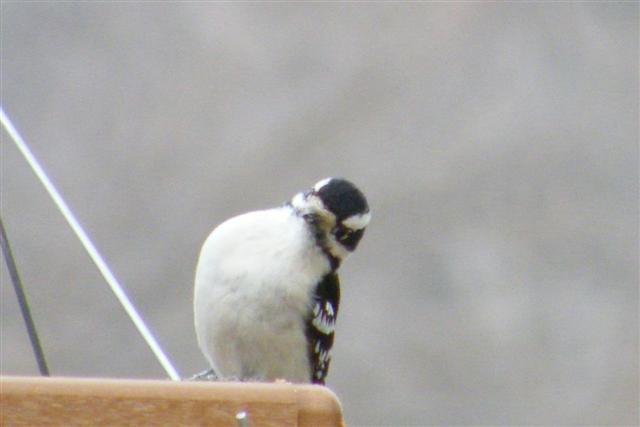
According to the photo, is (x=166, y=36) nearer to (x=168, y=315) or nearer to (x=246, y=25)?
(x=246, y=25)

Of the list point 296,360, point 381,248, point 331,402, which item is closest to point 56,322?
point 381,248

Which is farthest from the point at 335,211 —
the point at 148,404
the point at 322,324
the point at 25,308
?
the point at 148,404

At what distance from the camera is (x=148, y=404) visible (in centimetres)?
149

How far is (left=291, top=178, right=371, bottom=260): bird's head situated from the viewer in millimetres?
3125

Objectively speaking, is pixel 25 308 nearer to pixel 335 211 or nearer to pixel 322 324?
pixel 335 211

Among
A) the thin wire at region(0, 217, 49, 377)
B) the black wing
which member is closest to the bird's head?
the black wing

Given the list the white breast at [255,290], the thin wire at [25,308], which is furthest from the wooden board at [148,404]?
the white breast at [255,290]

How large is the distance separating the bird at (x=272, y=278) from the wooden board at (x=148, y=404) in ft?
5.19

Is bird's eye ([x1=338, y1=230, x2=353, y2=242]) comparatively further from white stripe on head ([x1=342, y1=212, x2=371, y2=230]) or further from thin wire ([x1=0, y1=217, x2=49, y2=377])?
thin wire ([x1=0, y1=217, x2=49, y2=377])

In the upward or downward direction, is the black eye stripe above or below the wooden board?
above

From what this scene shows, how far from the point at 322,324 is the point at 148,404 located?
6.01 ft

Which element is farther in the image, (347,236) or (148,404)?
(347,236)

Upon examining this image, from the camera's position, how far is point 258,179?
15.6ft

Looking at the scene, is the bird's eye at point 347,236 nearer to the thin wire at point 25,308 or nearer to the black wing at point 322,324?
the black wing at point 322,324
